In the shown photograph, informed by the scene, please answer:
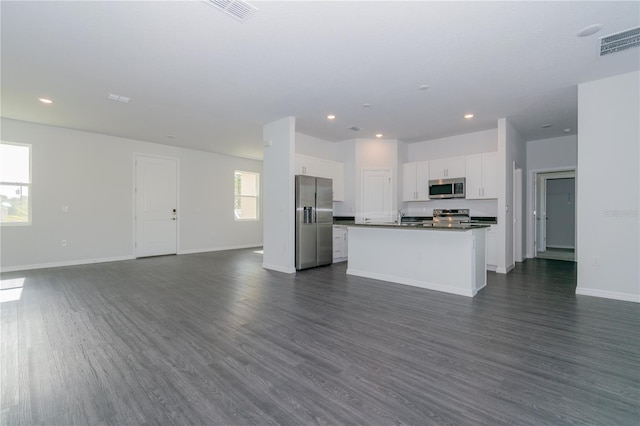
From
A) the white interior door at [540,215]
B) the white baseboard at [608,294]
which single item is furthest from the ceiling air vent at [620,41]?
the white interior door at [540,215]

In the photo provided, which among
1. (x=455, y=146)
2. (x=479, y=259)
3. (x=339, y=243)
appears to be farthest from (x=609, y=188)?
(x=339, y=243)

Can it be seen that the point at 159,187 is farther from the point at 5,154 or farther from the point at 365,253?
the point at 365,253

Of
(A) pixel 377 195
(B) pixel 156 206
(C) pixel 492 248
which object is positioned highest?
(A) pixel 377 195

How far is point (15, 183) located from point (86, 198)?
1.12 meters

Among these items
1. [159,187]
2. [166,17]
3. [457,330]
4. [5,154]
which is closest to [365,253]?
[457,330]

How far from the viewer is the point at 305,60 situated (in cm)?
341

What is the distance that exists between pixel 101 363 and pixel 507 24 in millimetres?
→ 4491

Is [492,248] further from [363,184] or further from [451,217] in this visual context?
[363,184]

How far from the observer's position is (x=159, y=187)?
766 cm

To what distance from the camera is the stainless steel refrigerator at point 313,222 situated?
224 inches

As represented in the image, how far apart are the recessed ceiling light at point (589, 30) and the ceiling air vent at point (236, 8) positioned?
122 inches

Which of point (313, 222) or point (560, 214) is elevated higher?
point (560, 214)

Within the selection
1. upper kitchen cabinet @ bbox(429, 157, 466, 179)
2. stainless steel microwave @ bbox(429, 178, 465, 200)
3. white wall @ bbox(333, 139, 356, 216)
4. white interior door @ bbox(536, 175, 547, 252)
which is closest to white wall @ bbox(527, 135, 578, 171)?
white interior door @ bbox(536, 175, 547, 252)

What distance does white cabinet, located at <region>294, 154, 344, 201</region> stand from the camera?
6179mm
